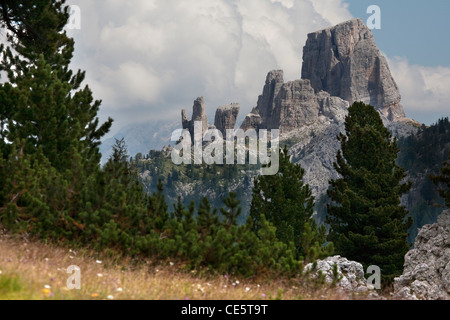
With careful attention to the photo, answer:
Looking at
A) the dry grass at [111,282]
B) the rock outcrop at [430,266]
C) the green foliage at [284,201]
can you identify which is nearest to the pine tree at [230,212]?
the dry grass at [111,282]

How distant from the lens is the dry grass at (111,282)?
756 cm

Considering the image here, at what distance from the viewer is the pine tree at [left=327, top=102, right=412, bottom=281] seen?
31.4 meters

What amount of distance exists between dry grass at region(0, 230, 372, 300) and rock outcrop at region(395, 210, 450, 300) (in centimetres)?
1002

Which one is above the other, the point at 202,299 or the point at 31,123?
the point at 31,123

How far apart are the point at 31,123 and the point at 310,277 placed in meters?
12.9

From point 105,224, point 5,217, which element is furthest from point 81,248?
point 5,217

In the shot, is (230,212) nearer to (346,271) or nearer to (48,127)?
(346,271)

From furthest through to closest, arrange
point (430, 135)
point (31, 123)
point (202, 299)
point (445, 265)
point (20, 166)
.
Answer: point (430, 135), point (445, 265), point (31, 123), point (20, 166), point (202, 299)

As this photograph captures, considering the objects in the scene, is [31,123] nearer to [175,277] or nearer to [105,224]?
[105,224]

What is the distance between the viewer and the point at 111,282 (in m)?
8.52

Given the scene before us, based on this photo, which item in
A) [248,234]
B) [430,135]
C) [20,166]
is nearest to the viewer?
[248,234]

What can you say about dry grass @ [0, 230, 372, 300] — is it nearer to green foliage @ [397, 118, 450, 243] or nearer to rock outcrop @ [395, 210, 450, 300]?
rock outcrop @ [395, 210, 450, 300]

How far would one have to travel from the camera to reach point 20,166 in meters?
12.7

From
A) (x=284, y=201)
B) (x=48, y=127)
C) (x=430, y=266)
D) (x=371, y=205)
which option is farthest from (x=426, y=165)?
(x=48, y=127)
